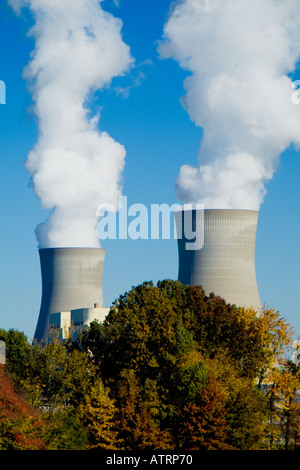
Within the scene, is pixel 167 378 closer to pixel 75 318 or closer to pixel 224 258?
pixel 224 258

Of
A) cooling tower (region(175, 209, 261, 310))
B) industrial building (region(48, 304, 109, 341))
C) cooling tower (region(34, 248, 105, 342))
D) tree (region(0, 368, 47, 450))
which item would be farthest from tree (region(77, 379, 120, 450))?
industrial building (region(48, 304, 109, 341))

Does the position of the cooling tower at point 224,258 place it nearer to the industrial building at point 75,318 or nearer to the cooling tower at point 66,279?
the cooling tower at point 66,279

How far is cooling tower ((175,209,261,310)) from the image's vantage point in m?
39.0

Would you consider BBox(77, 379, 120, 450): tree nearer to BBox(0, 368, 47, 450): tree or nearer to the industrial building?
BBox(0, 368, 47, 450): tree

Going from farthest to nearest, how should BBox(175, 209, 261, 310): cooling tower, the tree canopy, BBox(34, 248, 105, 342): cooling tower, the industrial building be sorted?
the industrial building → BBox(34, 248, 105, 342): cooling tower → BBox(175, 209, 261, 310): cooling tower → the tree canopy

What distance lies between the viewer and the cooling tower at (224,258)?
128 ft

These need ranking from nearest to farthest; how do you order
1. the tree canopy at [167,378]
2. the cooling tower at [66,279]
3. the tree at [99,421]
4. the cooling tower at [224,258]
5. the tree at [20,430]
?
the tree at [20,430] → the tree canopy at [167,378] → the tree at [99,421] → the cooling tower at [224,258] → the cooling tower at [66,279]

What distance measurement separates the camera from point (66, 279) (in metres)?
43.7

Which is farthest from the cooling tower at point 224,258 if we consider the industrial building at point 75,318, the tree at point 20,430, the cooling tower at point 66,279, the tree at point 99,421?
the tree at point 20,430

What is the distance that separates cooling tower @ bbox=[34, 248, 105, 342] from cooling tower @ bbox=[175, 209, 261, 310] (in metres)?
6.52

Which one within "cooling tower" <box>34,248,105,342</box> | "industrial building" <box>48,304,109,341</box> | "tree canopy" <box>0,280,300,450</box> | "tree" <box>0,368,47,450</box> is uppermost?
"cooling tower" <box>34,248,105,342</box>

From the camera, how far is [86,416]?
74.7 feet

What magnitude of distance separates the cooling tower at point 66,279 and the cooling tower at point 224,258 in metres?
6.52

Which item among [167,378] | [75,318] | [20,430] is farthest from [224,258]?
[20,430]
